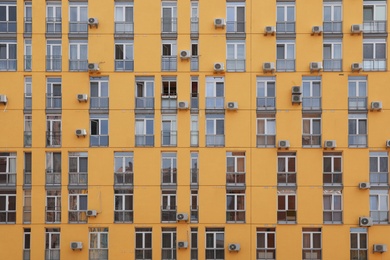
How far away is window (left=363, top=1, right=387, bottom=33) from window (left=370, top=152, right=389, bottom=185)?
15.7 feet

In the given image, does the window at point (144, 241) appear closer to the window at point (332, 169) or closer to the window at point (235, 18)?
the window at point (332, 169)

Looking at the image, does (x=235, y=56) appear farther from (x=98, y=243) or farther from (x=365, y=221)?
(x=98, y=243)

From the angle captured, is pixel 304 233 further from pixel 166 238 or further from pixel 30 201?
pixel 30 201

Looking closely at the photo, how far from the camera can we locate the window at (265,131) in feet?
59.1

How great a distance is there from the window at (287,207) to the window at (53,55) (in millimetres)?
9816

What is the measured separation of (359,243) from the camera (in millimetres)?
17656

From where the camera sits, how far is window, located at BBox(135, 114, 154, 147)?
18.1 metres

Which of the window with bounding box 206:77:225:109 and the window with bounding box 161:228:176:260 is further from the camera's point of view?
the window with bounding box 206:77:225:109

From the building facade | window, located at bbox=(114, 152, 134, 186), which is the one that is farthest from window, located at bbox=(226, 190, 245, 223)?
window, located at bbox=(114, 152, 134, 186)

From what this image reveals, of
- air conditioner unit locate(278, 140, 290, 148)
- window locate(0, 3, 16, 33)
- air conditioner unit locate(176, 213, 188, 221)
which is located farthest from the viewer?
window locate(0, 3, 16, 33)

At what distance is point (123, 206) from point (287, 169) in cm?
642

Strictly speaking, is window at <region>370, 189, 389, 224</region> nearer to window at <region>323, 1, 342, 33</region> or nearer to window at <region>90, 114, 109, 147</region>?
window at <region>323, 1, 342, 33</region>

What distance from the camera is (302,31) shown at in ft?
59.2

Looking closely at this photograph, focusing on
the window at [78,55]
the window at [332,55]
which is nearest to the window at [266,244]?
the window at [332,55]
